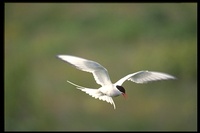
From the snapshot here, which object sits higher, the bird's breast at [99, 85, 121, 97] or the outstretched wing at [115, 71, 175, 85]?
the outstretched wing at [115, 71, 175, 85]

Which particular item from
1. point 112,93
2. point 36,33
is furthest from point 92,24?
point 112,93

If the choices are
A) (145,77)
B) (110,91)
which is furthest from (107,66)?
(110,91)

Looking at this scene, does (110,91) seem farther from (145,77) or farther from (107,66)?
(107,66)

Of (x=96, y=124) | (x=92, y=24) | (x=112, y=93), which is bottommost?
(x=96, y=124)

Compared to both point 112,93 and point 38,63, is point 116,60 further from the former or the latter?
point 112,93

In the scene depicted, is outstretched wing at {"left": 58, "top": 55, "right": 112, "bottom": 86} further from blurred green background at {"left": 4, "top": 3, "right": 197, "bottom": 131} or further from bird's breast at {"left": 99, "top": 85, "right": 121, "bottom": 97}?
blurred green background at {"left": 4, "top": 3, "right": 197, "bottom": 131}

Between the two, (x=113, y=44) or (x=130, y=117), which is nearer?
(x=130, y=117)

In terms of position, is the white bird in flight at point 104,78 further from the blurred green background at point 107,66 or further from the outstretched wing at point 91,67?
the blurred green background at point 107,66

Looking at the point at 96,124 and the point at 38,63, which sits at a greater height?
the point at 38,63

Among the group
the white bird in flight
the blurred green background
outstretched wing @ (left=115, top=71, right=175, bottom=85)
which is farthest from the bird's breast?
the blurred green background
